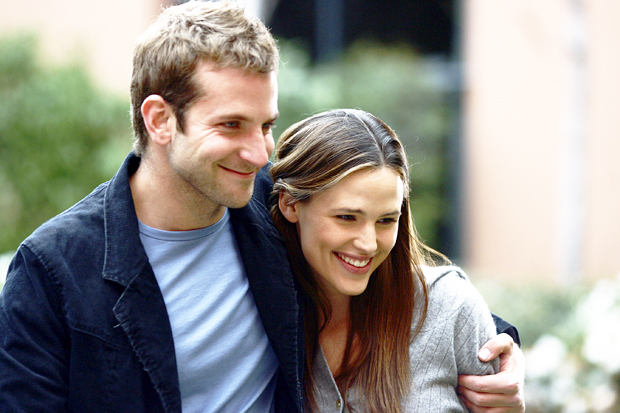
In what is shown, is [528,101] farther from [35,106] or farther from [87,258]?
[87,258]

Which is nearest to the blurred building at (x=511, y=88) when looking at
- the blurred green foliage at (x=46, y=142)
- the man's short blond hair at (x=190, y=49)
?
the blurred green foliage at (x=46, y=142)

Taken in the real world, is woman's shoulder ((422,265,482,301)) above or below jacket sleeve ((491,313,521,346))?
above

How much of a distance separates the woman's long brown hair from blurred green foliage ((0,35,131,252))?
5733 millimetres

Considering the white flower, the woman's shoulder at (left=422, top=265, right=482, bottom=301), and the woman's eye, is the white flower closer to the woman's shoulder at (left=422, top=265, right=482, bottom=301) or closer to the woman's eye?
the woman's shoulder at (left=422, top=265, right=482, bottom=301)

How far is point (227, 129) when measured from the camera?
2295mm

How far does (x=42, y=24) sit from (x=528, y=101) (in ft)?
20.7

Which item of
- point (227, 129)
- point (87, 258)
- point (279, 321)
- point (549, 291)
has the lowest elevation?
point (549, 291)

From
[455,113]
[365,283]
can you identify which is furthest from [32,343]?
[455,113]

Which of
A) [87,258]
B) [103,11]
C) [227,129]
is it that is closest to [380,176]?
[227,129]

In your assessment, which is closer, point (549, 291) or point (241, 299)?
point (241, 299)

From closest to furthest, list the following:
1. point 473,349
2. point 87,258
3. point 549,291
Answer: point 87,258 → point 473,349 → point 549,291

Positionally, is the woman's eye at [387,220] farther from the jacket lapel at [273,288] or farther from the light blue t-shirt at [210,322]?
the light blue t-shirt at [210,322]

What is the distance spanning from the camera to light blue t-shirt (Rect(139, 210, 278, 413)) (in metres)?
2.40

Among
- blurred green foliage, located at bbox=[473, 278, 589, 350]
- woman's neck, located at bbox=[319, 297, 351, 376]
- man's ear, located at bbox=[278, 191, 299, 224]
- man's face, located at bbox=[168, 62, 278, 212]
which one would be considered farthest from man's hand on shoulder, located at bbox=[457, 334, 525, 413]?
blurred green foliage, located at bbox=[473, 278, 589, 350]
